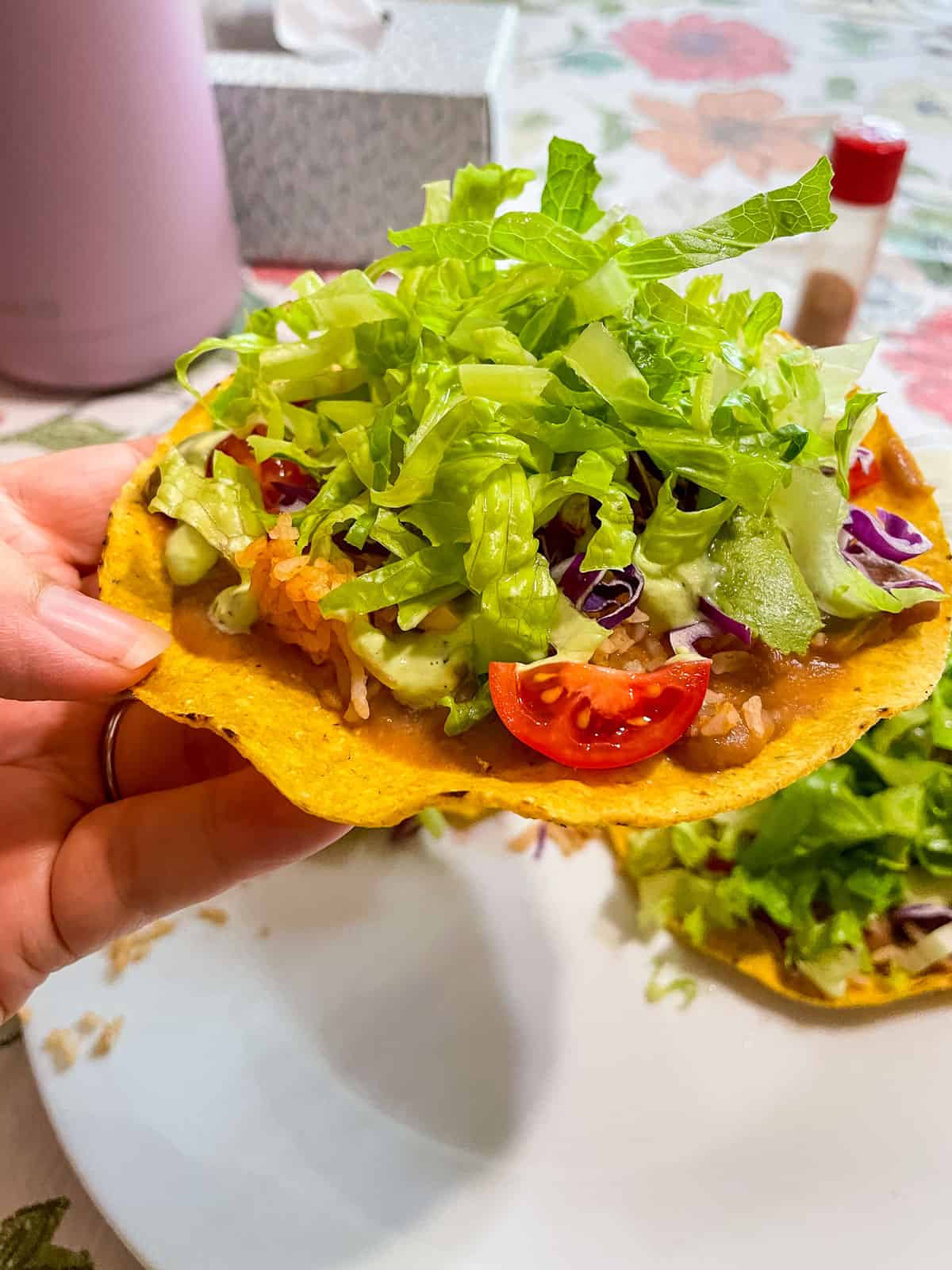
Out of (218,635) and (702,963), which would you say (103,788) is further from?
(702,963)

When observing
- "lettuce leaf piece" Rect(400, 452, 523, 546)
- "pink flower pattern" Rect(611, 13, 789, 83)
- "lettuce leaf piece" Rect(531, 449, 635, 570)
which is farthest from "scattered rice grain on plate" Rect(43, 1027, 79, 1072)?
"pink flower pattern" Rect(611, 13, 789, 83)

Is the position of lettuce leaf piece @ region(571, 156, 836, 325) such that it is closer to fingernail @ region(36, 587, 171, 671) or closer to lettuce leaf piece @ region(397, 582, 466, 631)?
lettuce leaf piece @ region(397, 582, 466, 631)

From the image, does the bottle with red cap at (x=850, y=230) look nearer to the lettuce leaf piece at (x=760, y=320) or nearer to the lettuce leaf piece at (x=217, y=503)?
the lettuce leaf piece at (x=760, y=320)

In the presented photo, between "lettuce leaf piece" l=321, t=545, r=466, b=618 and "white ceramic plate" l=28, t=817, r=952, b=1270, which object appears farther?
"white ceramic plate" l=28, t=817, r=952, b=1270

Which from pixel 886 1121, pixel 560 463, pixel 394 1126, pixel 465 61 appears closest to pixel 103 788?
pixel 394 1126

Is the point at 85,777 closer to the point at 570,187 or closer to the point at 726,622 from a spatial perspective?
the point at 726,622

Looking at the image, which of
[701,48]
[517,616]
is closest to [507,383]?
[517,616]
